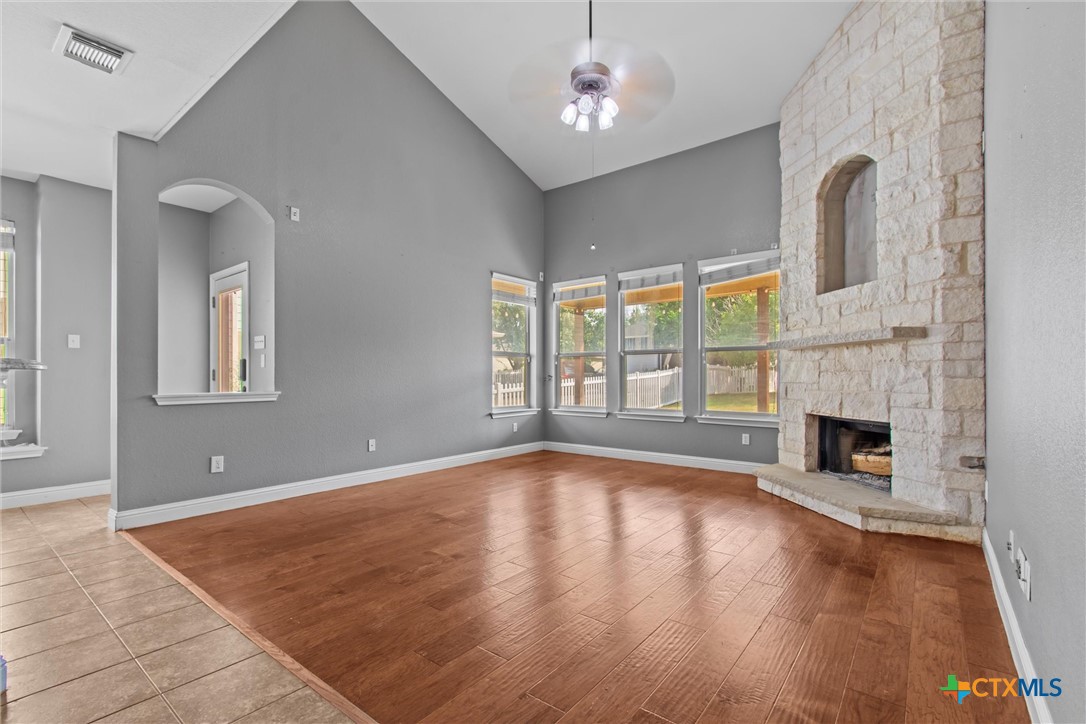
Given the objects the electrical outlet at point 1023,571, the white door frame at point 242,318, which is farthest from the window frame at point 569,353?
the electrical outlet at point 1023,571

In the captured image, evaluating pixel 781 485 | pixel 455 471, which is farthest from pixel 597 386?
pixel 781 485

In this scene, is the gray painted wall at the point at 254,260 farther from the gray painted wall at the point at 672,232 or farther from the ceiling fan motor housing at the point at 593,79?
the gray painted wall at the point at 672,232

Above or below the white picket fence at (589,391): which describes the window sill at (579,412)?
below

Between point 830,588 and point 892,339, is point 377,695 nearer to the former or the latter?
point 830,588

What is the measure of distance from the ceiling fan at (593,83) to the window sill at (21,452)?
5137mm

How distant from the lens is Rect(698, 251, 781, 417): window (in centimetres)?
510

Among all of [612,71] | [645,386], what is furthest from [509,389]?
[612,71]

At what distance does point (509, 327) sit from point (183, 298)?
377 cm

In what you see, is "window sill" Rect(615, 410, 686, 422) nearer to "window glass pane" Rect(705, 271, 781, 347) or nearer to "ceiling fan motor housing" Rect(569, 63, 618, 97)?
"window glass pane" Rect(705, 271, 781, 347)

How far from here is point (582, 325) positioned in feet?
22.0

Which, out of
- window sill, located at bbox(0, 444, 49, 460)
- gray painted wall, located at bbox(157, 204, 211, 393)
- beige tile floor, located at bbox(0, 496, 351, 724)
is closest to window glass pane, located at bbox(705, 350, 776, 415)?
beige tile floor, located at bbox(0, 496, 351, 724)

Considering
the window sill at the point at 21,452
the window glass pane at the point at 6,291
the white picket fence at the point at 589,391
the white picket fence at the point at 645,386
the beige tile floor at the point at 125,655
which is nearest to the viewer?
the beige tile floor at the point at 125,655

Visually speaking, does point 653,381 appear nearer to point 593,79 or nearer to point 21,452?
point 593,79

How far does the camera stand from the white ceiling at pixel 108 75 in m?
2.43
